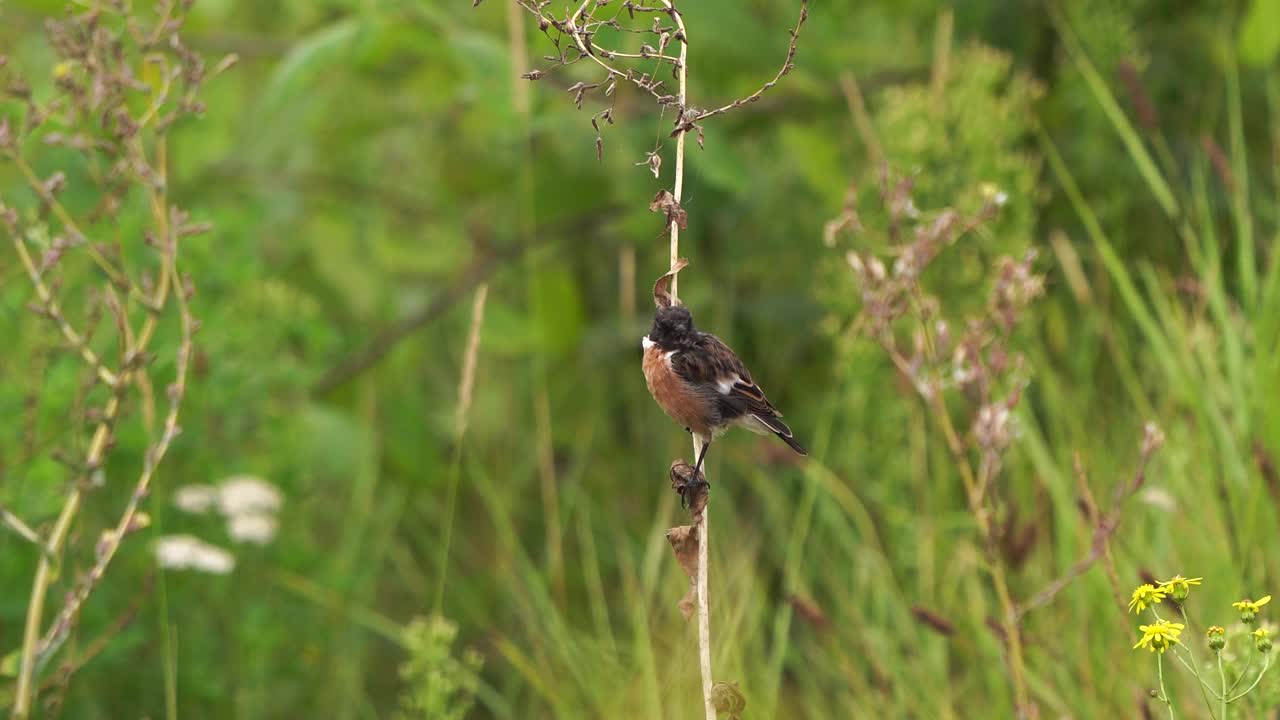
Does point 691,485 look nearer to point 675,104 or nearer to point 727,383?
point 727,383

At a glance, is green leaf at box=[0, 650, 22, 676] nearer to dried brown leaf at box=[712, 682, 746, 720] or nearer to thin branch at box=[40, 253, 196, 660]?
thin branch at box=[40, 253, 196, 660]

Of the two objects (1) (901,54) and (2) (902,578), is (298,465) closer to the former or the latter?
(2) (902,578)

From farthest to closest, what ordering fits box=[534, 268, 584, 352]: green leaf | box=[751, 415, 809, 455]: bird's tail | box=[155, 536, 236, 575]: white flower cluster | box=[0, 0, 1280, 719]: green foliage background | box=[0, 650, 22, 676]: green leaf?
1. box=[534, 268, 584, 352]: green leaf
2. box=[155, 536, 236, 575]: white flower cluster
3. box=[0, 0, 1280, 719]: green foliage background
4. box=[0, 650, 22, 676]: green leaf
5. box=[751, 415, 809, 455]: bird's tail

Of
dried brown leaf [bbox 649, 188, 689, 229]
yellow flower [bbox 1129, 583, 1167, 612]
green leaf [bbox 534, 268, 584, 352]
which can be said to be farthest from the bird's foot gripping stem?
green leaf [bbox 534, 268, 584, 352]

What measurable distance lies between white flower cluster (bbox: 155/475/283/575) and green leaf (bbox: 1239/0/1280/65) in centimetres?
247

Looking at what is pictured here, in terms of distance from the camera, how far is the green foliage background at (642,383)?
9.55ft

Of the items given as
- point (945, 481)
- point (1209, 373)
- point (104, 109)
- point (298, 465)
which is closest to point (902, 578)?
point (945, 481)

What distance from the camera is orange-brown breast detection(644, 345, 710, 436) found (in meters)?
1.62

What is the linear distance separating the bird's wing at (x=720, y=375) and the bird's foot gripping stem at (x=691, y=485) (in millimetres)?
94

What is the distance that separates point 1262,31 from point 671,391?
184 centimetres

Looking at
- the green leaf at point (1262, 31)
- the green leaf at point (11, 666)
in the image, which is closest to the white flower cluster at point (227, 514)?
the green leaf at point (11, 666)

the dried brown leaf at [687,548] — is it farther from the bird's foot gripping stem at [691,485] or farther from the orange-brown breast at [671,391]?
the orange-brown breast at [671,391]

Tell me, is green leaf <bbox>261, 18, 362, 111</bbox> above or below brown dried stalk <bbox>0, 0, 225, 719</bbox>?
Result: above

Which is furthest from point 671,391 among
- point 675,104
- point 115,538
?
point 115,538
